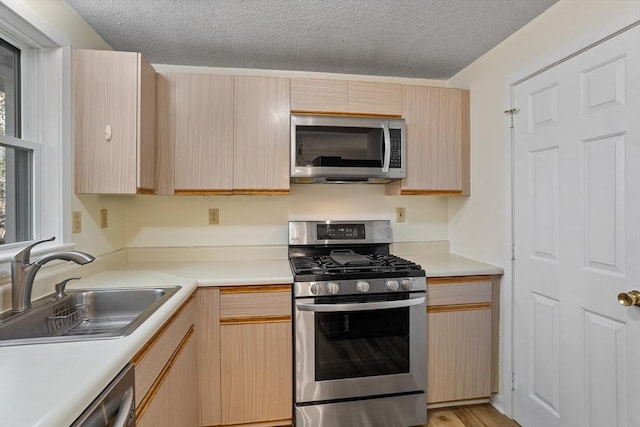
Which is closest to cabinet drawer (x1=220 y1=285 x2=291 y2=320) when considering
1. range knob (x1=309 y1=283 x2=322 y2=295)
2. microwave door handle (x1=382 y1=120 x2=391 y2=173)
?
range knob (x1=309 y1=283 x2=322 y2=295)

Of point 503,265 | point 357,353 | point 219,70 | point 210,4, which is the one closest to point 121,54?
point 210,4

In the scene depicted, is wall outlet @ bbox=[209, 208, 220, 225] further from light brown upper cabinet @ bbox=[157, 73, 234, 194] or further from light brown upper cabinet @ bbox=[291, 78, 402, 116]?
light brown upper cabinet @ bbox=[291, 78, 402, 116]

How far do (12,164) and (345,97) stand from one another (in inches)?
68.6

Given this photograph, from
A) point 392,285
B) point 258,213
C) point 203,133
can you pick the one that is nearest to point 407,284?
point 392,285

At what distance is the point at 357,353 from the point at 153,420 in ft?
3.42

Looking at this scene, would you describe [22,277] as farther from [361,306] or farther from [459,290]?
[459,290]

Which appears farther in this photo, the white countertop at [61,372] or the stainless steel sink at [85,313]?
the stainless steel sink at [85,313]

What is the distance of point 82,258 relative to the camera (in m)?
1.27

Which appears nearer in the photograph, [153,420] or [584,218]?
[153,420]

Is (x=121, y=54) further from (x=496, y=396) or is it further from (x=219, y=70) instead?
(x=496, y=396)

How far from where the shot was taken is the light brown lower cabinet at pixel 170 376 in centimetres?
107

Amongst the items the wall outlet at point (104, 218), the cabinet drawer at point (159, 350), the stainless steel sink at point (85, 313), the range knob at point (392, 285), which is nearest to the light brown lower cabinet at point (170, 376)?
the cabinet drawer at point (159, 350)

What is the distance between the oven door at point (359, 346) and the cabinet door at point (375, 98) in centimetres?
118

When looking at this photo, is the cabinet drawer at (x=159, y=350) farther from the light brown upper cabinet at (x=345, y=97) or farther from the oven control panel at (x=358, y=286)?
the light brown upper cabinet at (x=345, y=97)
